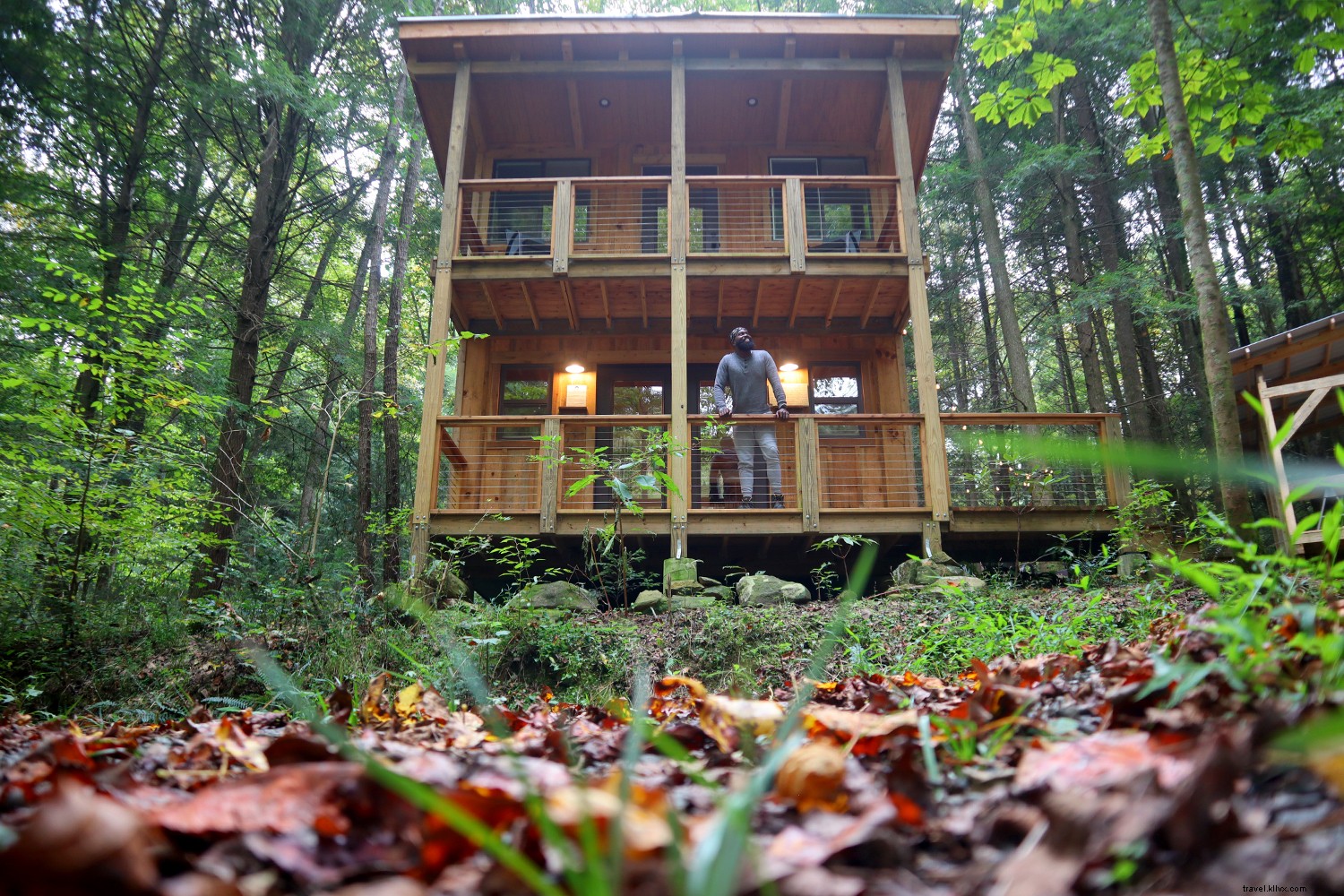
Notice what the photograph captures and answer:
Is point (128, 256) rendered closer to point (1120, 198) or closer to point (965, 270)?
point (965, 270)

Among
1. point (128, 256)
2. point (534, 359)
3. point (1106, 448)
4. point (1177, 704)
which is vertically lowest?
point (1177, 704)

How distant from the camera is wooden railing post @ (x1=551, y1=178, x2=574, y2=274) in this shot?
30.2 feet

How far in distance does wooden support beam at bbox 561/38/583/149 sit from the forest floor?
1007cm

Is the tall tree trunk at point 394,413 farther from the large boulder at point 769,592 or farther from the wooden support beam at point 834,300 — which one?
the wooden support beam at point 834,300

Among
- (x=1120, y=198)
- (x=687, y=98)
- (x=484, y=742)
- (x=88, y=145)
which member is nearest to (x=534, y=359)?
(x=687, y=98)

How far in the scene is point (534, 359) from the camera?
11.5 meters

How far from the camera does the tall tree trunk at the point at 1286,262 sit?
13.6 metres

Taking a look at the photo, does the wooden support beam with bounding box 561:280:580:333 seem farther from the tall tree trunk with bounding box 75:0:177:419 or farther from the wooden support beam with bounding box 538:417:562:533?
the tall tree trunk with bounding box 75:0:177:419

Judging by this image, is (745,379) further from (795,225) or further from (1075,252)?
(1075,252)

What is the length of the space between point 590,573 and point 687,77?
742 cm

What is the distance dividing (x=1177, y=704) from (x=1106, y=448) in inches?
16.9

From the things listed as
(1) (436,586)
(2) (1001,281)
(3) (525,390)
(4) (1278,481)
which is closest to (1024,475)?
(2) (1001,281)

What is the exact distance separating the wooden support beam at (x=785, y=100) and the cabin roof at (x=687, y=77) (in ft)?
0.08

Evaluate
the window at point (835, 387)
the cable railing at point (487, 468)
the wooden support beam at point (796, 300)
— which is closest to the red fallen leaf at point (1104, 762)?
the cable railing at point (487, 468)
